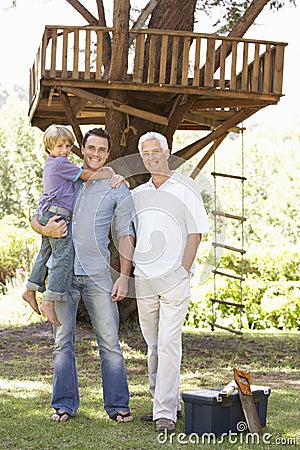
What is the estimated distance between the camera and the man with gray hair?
14.9 ft

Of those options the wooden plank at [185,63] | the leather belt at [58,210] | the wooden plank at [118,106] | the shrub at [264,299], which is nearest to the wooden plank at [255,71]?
the wooden plank at [185,63]

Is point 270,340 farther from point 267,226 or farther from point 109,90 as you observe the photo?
point 267,226

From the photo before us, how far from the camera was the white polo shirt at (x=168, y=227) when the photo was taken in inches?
181

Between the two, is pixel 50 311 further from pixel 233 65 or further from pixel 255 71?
pixel 255 71


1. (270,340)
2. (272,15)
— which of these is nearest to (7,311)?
(270,340)

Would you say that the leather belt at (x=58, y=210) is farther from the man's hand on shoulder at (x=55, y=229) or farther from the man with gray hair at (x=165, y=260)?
the man with gray hair at (x=165, y=260)

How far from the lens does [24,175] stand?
26.9m

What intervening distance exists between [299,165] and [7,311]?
19.1 meters

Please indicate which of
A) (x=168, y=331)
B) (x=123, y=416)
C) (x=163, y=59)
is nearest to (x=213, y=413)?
(x=168, y=331)

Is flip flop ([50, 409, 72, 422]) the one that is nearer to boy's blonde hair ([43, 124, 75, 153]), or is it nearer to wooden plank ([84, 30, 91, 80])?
boy's blonde hair ([43, 124, 75, 153])

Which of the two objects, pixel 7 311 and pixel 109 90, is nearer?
pixel 109 90

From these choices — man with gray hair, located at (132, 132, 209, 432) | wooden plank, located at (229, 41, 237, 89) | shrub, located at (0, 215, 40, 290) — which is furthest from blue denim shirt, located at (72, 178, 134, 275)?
shrub, located at (0, 215, 40, 290)

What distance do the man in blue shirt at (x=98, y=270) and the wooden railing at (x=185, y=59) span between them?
347 cm

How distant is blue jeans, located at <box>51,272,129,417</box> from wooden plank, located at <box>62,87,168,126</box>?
3.87 m
